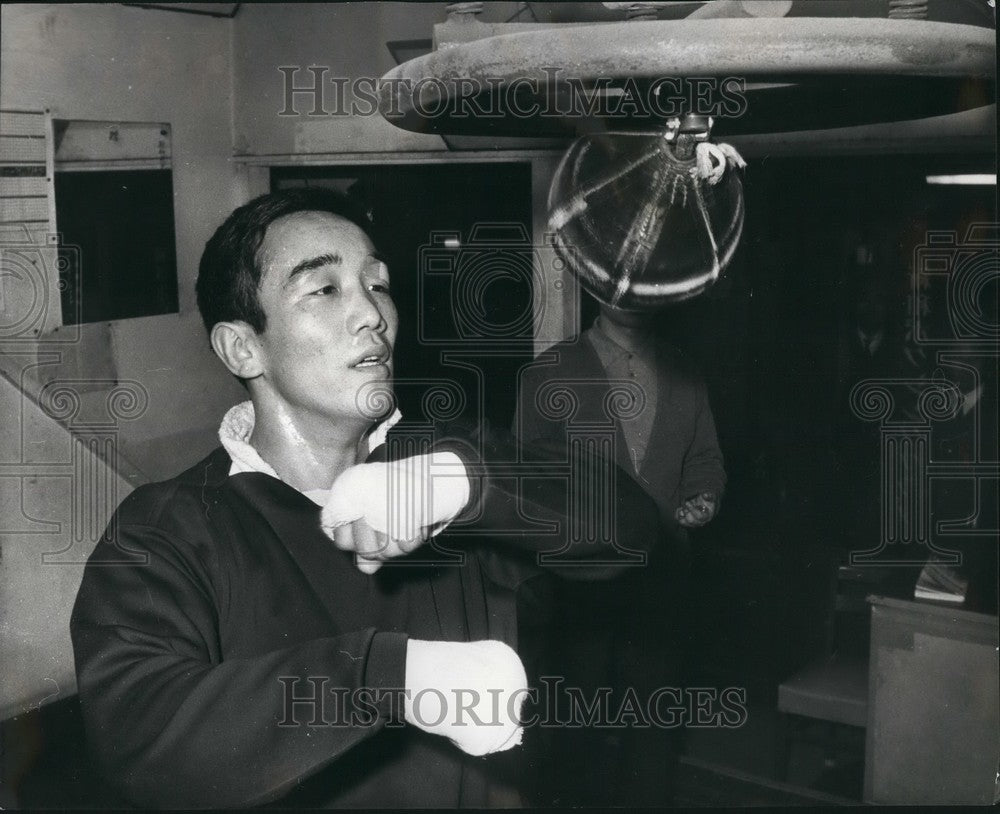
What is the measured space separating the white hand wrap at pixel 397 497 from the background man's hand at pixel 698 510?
0.24m

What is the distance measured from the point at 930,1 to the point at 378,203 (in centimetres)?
59

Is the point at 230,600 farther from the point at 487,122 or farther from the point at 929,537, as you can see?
the point at 929,537

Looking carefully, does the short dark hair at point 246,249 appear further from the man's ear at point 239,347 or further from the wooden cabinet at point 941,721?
the wooden cabinet at point 941,721

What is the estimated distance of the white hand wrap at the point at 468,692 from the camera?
→ 2.93 feet

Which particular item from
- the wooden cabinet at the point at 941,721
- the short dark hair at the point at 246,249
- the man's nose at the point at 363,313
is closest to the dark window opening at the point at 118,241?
the short dark hair at the point at 246,249

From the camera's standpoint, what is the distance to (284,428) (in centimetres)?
91

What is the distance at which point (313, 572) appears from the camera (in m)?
0.90

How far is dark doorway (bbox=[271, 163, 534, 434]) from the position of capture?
928 mm

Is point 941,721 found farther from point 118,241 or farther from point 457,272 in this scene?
point 118,241

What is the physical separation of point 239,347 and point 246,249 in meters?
0.10

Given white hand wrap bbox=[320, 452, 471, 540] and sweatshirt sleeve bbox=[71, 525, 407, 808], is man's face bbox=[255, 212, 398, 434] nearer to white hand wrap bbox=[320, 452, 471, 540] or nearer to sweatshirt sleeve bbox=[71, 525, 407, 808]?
white hand wrap bbox=[320, 452, 471, 540]

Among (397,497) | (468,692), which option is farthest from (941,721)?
(397,497)

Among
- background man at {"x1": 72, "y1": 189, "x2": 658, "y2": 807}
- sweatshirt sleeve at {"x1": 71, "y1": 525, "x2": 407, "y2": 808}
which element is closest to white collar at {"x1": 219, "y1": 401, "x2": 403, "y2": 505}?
background man at {"x1": 72, "y1": 189, "x2": 658, "y2": 807}

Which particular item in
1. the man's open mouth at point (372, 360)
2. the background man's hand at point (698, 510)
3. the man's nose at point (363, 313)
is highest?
the man's nose at point (363, 313)
